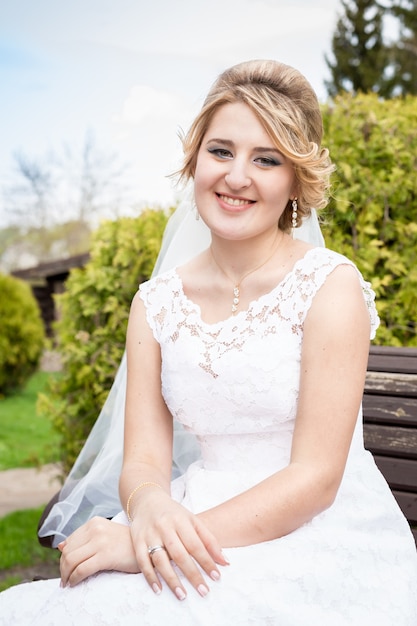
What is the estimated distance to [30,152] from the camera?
111 feet

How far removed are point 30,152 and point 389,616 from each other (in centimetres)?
3386

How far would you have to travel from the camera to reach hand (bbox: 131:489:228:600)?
1836 mm

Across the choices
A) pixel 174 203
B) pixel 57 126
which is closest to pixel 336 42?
pixel 57 126

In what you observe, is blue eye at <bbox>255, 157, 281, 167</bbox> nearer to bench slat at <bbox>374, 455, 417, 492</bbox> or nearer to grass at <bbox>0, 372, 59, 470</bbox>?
bench slat at <bbox>374, 455, 417, 492</bbox>

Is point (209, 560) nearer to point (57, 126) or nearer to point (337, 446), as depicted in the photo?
point (337, 446)

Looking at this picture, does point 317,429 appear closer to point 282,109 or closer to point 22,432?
point 282,109

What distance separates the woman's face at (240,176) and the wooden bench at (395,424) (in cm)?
101

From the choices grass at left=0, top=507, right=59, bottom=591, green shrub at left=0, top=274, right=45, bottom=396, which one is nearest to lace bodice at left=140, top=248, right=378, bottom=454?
grass at left=0, top=507, right=59, bottom=591

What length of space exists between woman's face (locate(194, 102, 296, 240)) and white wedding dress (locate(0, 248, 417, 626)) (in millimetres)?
206

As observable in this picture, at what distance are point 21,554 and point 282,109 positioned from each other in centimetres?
455

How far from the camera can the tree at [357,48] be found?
34.8m

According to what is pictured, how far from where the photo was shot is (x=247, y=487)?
2.28 meters

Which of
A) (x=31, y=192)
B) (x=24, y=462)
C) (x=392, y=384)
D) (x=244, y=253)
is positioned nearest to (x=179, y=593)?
(x=244, y=253)

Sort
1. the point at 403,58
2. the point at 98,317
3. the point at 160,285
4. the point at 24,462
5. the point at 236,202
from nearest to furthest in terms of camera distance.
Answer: the point at 236,202, the point at 160,285, the point at 98,317, the point at 24,462, the point at 403,58
